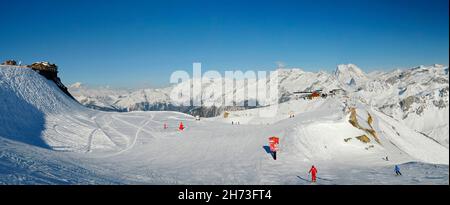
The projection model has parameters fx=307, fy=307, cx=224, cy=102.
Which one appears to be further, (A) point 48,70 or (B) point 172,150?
(A) point 48,70

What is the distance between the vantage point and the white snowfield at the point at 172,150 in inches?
917

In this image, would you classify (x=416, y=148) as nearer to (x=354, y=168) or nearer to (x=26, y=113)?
(x=354, y=168)

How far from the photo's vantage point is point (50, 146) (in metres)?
34.1

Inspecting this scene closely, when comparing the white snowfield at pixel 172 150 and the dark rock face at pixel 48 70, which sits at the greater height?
the dark rock face at pixel 48 70

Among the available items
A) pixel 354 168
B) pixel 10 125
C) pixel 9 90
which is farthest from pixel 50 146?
pixel 354 168

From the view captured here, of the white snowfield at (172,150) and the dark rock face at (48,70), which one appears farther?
the dark rock face at (48,70)

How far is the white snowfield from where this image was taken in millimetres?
23281

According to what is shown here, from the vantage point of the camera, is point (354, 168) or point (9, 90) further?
point (9, 90)

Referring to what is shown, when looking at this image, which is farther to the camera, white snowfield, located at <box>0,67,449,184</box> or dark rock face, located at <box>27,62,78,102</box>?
dark rock face, located at <box>27,62,78,102</box>

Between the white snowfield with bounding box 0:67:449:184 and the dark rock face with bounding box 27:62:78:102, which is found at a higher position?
the dark rock face with bounding box 27:62:78:102

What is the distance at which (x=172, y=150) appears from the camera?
1486 inches

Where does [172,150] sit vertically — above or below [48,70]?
below
